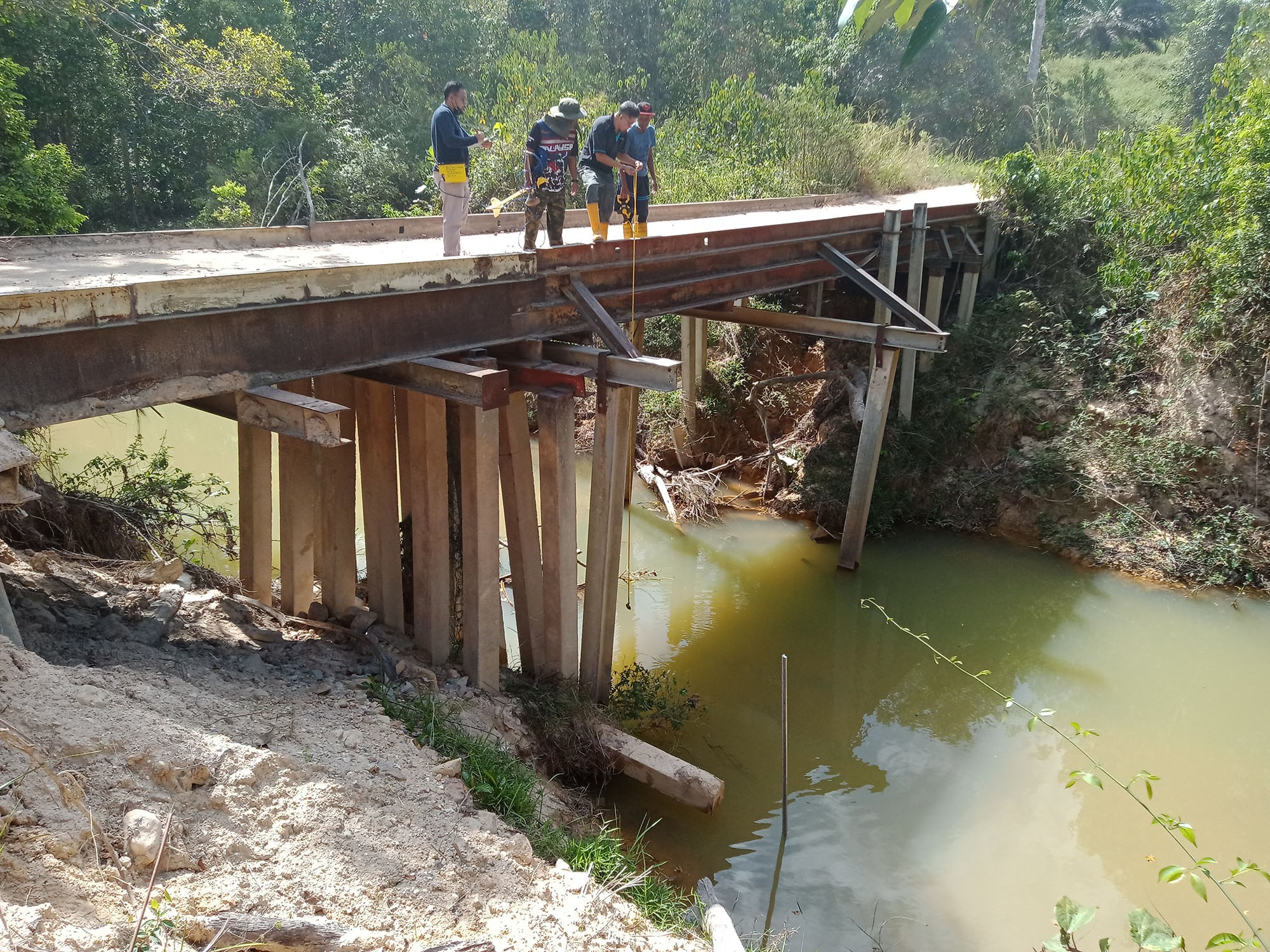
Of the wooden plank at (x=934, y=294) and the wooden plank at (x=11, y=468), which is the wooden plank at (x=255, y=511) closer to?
the wooden plank at (x=11, y=468)

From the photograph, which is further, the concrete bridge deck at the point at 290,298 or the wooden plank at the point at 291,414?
the wooden plank at the point at 291,414

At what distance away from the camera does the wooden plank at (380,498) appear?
5836 mm

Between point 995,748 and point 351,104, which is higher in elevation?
point 351,104

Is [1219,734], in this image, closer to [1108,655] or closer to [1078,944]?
[1108,655]

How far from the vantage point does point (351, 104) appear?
23.9 metres

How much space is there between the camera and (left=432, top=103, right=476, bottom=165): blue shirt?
543 centimetres

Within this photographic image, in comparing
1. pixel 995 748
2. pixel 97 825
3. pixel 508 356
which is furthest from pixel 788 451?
pixel 97 825

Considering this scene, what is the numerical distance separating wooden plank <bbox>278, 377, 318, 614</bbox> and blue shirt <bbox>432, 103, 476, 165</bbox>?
1.58 meters

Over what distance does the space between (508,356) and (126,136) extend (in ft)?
60.9

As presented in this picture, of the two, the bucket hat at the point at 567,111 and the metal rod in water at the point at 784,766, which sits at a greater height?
the bucket hat at the point at 567,111

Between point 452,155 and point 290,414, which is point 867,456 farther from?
point 290,414

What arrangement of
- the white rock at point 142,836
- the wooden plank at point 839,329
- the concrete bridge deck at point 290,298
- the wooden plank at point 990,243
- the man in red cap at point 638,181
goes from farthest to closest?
the wooden plank at point 990,243
the wooden plank at point 839,329
the man in red cap at point 638,181
the concrete bridge deck at point 290,298
the white rock at point 142,836

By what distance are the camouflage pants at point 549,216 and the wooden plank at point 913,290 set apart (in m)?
5.43

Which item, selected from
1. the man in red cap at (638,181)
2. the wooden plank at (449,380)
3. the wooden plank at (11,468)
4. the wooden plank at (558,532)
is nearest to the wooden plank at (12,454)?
the wooden plank at (11,468)
